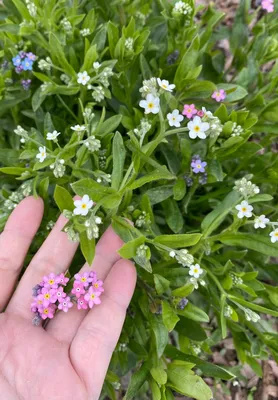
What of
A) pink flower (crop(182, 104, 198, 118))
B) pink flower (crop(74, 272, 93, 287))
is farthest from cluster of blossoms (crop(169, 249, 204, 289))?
pink flower (crop(182, 104, 198, 118))

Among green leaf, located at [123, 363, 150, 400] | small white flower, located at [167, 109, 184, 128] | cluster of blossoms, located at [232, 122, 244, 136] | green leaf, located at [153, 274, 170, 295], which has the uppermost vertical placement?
cluster of blossoms, located at [232, 122, 244, 136]

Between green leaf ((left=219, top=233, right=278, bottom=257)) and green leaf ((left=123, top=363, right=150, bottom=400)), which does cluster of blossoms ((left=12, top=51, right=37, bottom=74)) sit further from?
green leaf ((left=123, top=363, right=150, bottom=400))

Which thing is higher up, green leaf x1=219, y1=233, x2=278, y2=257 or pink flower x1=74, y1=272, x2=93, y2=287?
green leaf x1=219, y1=233, x2=278, y2=257

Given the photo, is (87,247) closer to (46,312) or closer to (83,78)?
(46,312)

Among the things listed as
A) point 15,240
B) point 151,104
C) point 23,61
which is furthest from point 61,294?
point 23,61

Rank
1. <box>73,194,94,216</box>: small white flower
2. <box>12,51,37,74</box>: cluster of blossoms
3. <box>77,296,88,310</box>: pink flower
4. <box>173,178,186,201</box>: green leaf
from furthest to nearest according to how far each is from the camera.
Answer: <box>12,51,37,74</box>: cluster of blossoms < <box>173,178,186,201</box>: green leaf < <box>77,296,88,310</box>: pink flower < <box>73,194,94,216</box>: small white flower


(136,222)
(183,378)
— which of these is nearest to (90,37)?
(136,222)

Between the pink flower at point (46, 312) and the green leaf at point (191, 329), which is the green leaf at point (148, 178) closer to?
the pink flower at point (46, 312)

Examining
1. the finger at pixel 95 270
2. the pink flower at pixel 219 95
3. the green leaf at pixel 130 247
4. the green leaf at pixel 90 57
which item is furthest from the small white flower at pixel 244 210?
the green leaf at pixel 90 57

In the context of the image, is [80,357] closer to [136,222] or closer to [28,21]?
[136,222]
